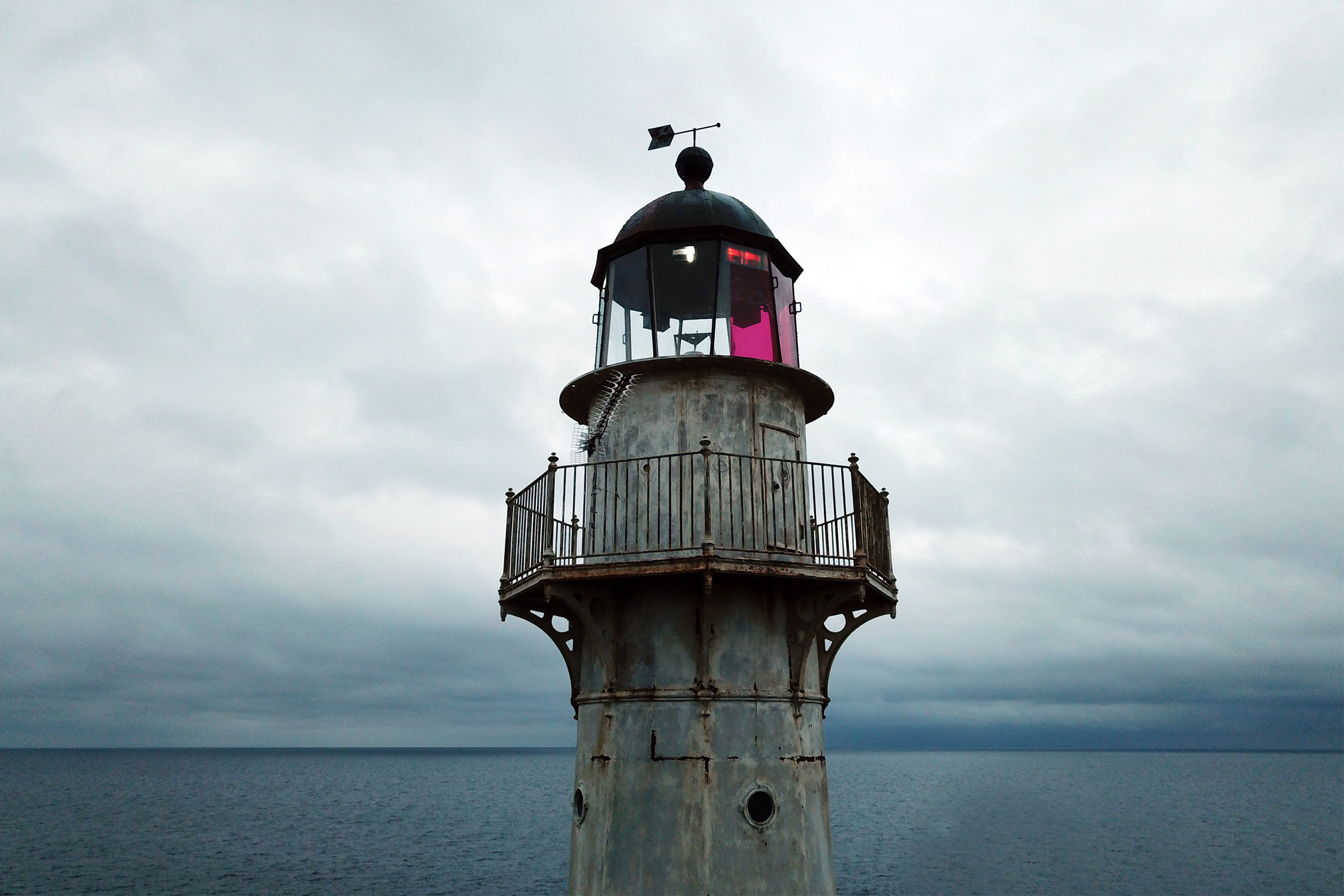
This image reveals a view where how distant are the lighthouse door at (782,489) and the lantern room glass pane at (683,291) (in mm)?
1621

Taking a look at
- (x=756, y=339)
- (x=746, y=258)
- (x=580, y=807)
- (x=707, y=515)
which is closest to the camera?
(x=707, y=515)

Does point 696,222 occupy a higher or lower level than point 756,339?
higher

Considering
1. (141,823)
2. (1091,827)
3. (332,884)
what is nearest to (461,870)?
(332,884)

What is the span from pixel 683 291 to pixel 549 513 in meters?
3.49

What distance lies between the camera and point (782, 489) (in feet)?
35.9

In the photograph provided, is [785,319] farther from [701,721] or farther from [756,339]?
[701,721]

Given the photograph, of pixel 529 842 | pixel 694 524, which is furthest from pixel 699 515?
pixel 529 842

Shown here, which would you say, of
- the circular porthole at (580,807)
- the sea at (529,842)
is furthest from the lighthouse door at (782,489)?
the sea at (529,842)

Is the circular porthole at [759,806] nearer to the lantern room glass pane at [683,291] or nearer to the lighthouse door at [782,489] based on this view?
the lighthouse door at [782,489]

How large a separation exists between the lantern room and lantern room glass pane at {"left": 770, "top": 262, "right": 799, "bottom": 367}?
0.02 meters

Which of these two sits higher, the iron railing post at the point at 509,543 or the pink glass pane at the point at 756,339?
the pink glass pane at the point at 756,339

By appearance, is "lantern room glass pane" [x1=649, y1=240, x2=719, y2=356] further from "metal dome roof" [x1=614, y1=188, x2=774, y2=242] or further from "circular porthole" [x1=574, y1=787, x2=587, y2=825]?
"circular porthole" [x1=574, y1=787, x2=587, y2=825]

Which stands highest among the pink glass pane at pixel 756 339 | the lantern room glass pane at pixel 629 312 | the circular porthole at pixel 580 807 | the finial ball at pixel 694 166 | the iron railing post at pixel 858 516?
the finial ball at pixel 694 166

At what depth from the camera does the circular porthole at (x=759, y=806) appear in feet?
32.1
